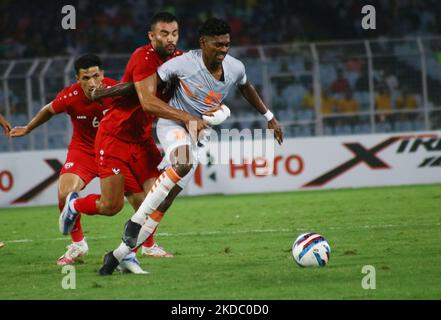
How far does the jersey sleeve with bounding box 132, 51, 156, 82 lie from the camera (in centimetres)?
848

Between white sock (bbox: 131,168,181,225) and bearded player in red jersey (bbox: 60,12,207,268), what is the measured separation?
0.94m

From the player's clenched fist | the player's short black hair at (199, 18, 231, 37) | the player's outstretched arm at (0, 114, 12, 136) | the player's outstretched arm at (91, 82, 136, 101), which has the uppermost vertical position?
the player's short black hair at (199, 18, 231, 37)

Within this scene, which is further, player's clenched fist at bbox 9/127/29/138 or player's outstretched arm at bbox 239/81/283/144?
player's clenched fist at bbox 9/127/29/138

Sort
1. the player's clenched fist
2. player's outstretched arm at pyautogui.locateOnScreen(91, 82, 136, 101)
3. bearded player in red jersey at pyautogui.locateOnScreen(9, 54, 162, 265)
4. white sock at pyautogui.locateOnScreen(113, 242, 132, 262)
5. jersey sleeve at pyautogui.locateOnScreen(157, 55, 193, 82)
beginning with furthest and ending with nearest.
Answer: the player's clenched fist
bearded player in red jersey at pyautogui.locateOnScreen(9, 54, 162, 265)
player's outstretched arm at pyautogui.locateOnScreen(91, 82, 136, 101)
jersey sleeve at pyautogui.locateOnScreen(157, 55, 193, 82)
white sock at pyautogui.locateOnScreen(113, 242, 132, 262)

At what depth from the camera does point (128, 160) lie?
9.54 metres

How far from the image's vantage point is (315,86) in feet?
63.6

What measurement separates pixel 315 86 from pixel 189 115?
37.8 ft

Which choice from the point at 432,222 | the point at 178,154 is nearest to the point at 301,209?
the point at 432,222

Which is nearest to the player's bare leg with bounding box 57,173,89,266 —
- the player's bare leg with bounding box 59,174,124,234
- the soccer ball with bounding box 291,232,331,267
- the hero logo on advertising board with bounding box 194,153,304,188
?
the player's bare leg with bounding box 59,174,124,234

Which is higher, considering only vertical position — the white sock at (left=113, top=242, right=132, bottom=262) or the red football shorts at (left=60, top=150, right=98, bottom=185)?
the red football shorts at (left=60, top=150, right=98, bottom=185)

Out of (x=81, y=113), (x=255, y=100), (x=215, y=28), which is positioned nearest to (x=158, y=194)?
(x=215, y=28)

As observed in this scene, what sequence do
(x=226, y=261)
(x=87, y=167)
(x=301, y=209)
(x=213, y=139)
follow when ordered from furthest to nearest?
(x=213, y=139), (x=301, y=209), (x=87, y=167), (x=226, y=261)

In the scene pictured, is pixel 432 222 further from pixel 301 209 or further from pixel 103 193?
pixel 103 193

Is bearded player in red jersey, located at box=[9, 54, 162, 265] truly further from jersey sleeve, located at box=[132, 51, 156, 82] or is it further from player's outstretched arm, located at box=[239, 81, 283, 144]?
player's outstretched arm, located at box=[239, 81, 283, 144]
